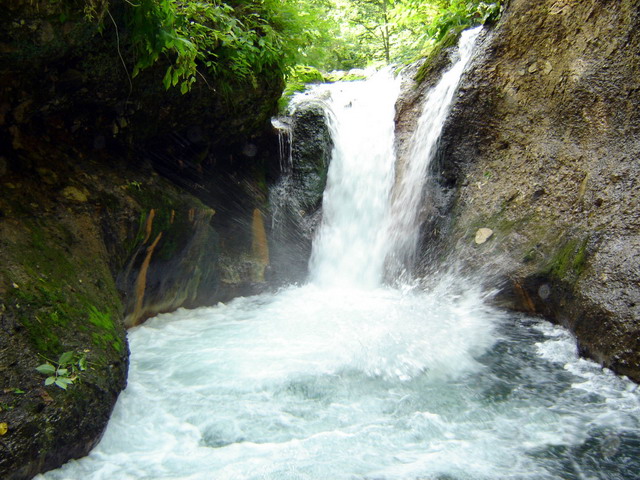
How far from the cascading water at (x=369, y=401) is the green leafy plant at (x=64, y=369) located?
0.46 m

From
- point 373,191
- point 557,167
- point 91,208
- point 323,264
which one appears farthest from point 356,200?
point 91,208

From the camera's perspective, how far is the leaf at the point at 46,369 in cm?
249

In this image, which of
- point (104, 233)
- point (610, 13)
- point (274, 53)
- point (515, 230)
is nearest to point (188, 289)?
point (104, 233)

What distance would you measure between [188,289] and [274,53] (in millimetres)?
2999

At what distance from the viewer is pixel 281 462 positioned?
8.73ft

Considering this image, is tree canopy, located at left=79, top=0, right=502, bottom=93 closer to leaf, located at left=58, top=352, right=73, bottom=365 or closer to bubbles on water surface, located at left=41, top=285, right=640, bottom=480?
leaf, located at left=58, top=352, right=73, bottom=365

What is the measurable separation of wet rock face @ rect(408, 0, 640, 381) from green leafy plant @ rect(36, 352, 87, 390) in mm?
3871

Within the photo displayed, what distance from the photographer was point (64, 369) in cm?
262

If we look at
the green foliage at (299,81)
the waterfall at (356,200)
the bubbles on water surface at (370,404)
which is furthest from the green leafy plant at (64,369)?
the green foliage at (299,81)

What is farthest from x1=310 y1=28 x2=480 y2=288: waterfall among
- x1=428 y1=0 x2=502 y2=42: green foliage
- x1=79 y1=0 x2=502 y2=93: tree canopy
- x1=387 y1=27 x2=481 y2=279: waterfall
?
x1=79 y1=0 x2=502 y2=93: tree canopy

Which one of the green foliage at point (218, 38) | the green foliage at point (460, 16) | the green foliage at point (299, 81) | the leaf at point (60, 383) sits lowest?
the leaf at point (60, 383)

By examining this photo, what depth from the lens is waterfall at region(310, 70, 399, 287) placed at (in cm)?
738

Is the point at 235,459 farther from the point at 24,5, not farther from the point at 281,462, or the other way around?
the point at 24,5

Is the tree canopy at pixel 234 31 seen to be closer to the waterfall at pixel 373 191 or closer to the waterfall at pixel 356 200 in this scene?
the waterfall at pixel 373 191
